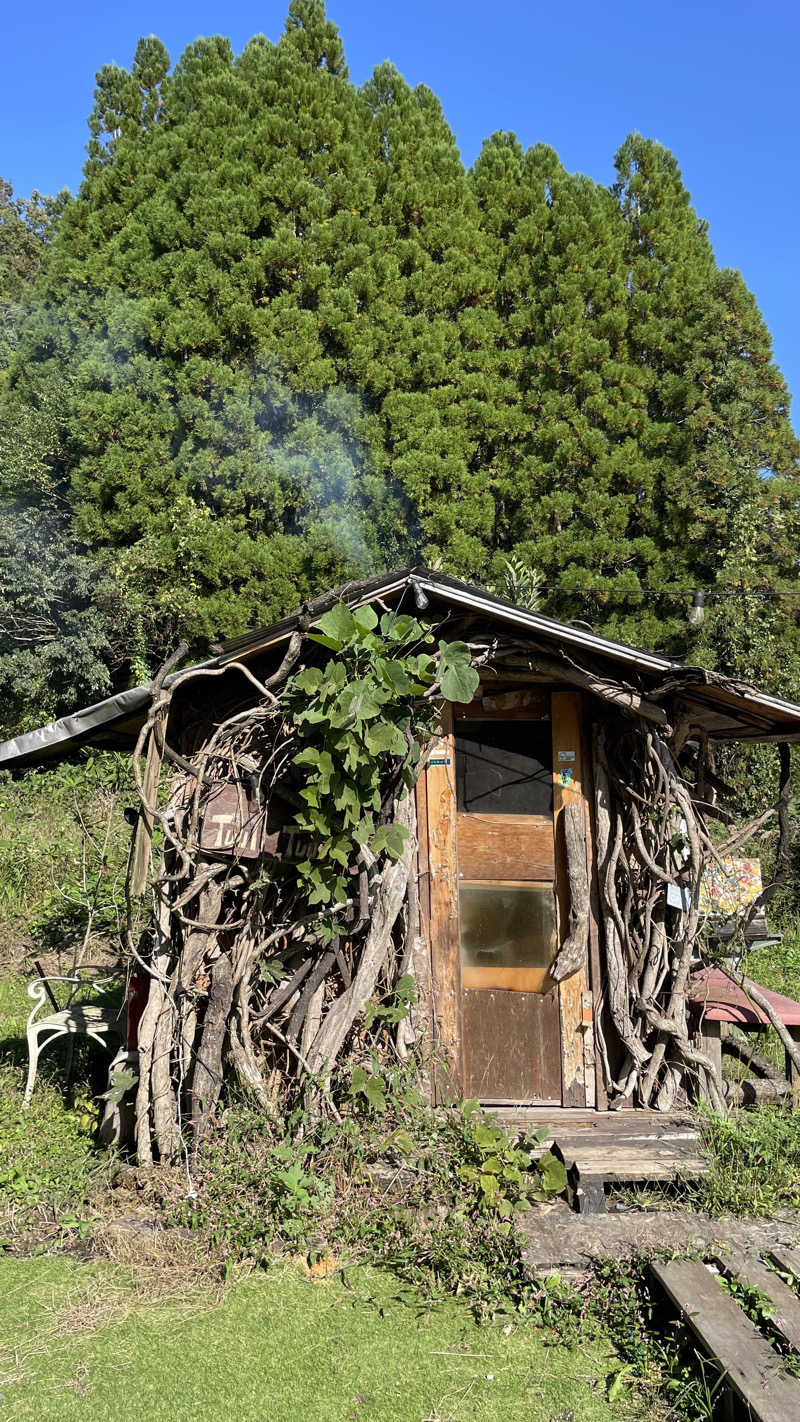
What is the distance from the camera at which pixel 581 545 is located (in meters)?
15.1

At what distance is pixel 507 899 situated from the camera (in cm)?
580

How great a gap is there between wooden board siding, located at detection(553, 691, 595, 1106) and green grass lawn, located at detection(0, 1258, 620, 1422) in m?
1.73

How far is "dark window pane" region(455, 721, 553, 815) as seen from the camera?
19.2 feet

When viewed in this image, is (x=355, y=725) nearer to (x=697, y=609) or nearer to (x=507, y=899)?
(x=507, y=899)

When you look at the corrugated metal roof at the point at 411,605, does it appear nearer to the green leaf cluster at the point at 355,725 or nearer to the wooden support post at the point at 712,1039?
the green leaf cluster at the point at 355,725

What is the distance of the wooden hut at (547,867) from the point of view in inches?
220

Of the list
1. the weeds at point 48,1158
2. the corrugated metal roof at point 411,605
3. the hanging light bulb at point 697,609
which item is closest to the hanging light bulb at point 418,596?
the corrugated metal roof at point 411,605

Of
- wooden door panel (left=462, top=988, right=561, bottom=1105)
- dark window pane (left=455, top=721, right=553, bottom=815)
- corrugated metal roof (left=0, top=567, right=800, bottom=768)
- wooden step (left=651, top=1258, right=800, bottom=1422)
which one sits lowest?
wooden step (left=651, top=1258, right=800, bottom=1422)

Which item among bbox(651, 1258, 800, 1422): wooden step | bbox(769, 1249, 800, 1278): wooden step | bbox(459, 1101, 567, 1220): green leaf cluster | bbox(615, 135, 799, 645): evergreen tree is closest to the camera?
bbox(651, 1258, 800, 1422): wooden step

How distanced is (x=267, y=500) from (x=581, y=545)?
4.87m

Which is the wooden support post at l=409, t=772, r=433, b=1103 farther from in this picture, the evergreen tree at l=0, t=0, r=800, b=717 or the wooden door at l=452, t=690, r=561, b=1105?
the evergreen tree at l=0, t=0, r=800, b=717

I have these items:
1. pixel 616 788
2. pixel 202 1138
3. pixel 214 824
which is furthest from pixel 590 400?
pixel 202 1138

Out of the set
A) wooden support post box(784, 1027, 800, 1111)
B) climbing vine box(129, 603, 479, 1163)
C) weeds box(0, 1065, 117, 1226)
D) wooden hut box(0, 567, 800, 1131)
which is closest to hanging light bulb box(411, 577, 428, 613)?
climbing vine box(129, 603, 479, 1163)

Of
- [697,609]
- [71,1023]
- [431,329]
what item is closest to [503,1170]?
[71,1023]
